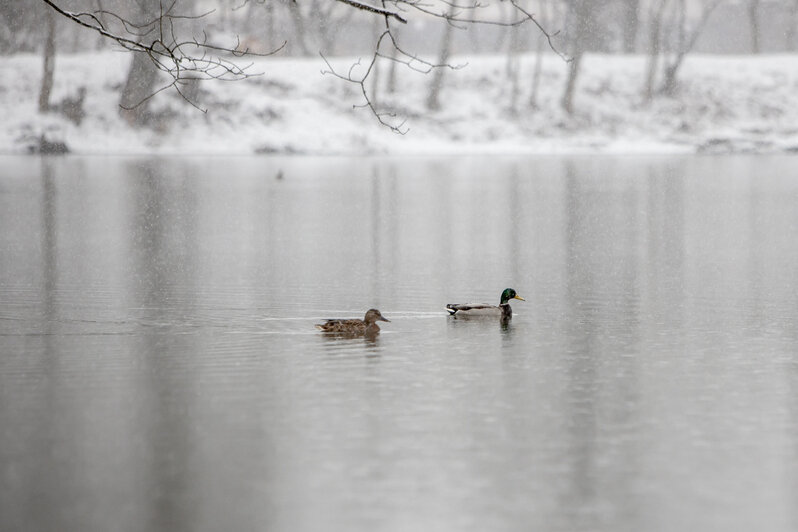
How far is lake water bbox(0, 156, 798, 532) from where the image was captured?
7.54 meters

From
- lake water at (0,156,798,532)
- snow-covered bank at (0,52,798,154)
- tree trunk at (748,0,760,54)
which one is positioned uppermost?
tree trunk at (748,0,760,54)

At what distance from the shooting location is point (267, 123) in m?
56.3

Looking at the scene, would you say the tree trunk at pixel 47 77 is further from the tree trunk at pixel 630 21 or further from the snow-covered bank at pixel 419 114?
the tree trunk at pixel 630 21

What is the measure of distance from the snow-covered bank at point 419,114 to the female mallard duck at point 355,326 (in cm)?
4152

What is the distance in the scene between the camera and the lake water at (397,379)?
754cm

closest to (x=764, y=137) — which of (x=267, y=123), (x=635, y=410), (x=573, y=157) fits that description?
(x=573, y=157)

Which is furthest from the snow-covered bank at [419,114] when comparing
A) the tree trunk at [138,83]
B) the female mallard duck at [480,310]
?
the female mallard duck at [480,310]

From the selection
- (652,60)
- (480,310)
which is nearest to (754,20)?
(652,60)

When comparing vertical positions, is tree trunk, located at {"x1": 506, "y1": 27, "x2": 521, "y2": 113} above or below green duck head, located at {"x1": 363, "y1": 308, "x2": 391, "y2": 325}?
above

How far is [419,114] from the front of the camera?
58969mm

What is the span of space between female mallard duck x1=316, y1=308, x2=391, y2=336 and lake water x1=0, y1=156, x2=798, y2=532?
14 centimetres

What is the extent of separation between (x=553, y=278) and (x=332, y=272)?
3044 mm

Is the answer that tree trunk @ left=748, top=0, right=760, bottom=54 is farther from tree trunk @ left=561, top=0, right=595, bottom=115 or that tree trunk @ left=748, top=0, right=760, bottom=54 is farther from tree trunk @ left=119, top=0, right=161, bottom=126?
tree trunk @ left=119, top=0, right=161, bottom=126

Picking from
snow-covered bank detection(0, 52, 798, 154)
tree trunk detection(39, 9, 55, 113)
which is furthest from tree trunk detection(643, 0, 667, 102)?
tree trunk detection(39, 9, 55, 113)
